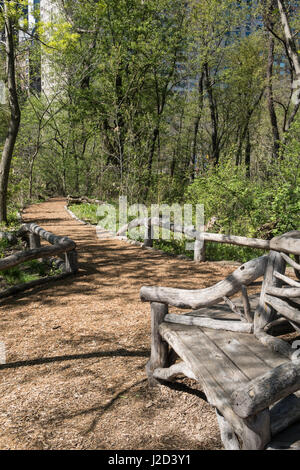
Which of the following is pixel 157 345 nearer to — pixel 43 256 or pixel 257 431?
A: pixel 257 431

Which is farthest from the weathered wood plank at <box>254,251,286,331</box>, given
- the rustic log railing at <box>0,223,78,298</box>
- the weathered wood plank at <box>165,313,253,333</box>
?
the rustic log railing at <box>0,223,78,298</box>

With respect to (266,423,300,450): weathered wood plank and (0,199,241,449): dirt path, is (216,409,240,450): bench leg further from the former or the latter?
(0,199,241,449): dirt path

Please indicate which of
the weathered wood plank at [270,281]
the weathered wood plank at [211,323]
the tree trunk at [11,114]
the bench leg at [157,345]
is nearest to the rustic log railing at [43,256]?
the tree trunk at [11,114]

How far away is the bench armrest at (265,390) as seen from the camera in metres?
1.92

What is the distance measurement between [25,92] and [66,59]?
4.87 meters

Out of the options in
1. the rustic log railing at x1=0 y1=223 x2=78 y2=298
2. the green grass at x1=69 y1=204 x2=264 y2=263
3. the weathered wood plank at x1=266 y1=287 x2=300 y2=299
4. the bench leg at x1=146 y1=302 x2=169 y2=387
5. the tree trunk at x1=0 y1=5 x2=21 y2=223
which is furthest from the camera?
the tree trunk at x1=0 y1=5 x2=21 y2=223

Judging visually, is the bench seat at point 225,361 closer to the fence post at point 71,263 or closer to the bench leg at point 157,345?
the bench leg at point 157,345

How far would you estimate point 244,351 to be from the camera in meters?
2.84

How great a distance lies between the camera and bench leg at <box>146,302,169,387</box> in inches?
137
